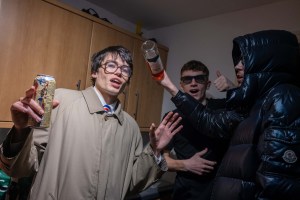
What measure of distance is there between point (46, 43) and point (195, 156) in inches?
50.1

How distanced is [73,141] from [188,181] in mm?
797

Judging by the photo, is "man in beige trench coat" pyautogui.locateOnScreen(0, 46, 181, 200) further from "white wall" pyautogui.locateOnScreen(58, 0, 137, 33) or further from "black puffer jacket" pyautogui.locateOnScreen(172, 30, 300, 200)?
"white wall" pyautogui.locateOnScreen(58, 0, 137, 33)

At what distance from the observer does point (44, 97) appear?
2.63ft

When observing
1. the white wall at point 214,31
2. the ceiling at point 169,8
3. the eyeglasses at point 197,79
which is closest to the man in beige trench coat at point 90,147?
the eyeglasses at point 197,79

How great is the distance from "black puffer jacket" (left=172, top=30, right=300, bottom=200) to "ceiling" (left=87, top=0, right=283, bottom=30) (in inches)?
49.8

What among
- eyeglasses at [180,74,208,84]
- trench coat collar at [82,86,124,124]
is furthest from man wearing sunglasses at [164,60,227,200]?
trench coat collar at [82,86,124,124]

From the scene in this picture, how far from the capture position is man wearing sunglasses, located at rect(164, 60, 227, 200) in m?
1.37

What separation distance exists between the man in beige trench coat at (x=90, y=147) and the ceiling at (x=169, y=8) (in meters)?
1.01

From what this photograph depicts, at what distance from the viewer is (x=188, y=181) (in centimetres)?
144

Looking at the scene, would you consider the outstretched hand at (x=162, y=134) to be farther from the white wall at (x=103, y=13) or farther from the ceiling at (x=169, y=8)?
the white wall at (x=103, y=13)

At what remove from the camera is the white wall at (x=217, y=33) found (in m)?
1.84

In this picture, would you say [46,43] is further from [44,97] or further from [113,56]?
[44,97]

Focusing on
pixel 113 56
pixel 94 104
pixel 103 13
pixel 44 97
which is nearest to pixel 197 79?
pixel 113 56

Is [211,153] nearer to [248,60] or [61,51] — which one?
[248,60]
